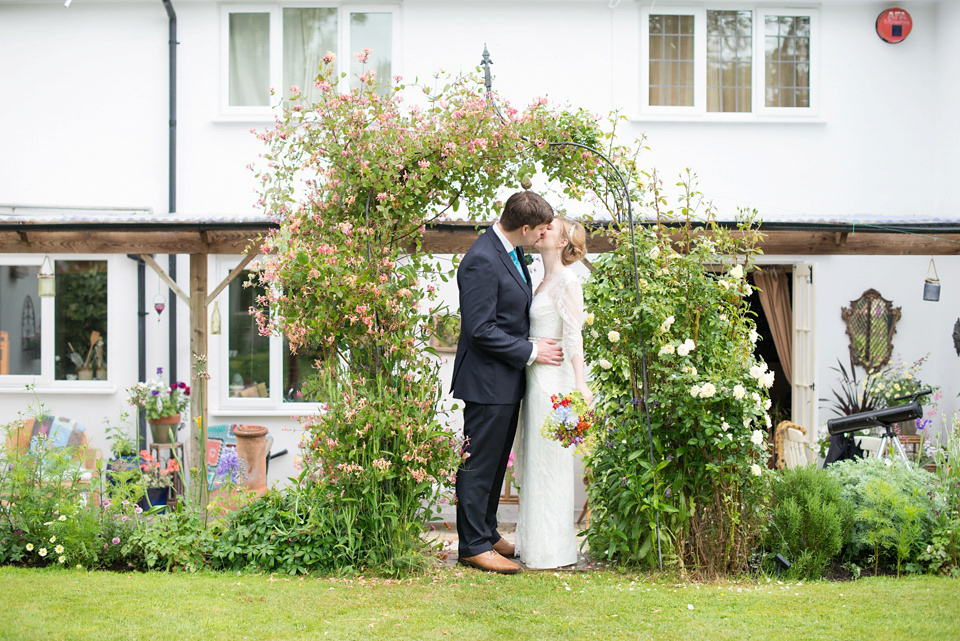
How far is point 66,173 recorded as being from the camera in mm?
9602

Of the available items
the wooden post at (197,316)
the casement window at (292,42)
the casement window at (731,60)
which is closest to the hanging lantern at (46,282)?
the wooden post at (197,316)

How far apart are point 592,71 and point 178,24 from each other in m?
4.53

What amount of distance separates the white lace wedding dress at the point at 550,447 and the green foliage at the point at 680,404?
0.16 m

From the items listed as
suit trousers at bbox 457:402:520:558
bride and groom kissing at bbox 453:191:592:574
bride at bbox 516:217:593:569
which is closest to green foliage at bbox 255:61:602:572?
suit trousers at bbox 457:402:520:558

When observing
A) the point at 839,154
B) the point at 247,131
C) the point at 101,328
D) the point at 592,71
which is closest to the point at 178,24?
the point at 247,131

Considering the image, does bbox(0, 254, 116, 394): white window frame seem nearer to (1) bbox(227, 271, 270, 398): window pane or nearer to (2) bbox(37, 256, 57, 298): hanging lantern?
(2) bbox(37, 256, 57, 298): hanging lantern

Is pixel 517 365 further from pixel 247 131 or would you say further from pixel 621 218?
pixel 247 131

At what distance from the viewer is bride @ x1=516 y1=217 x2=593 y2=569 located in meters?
4.92

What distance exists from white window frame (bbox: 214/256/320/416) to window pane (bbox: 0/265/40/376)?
2.07m

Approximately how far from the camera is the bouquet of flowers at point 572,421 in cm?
463

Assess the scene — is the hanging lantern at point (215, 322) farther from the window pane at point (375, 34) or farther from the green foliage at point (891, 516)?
the green foliage at point (891, 516)

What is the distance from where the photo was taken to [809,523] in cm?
492

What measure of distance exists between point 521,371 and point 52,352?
683 cm

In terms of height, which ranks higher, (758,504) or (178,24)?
(178,24)
